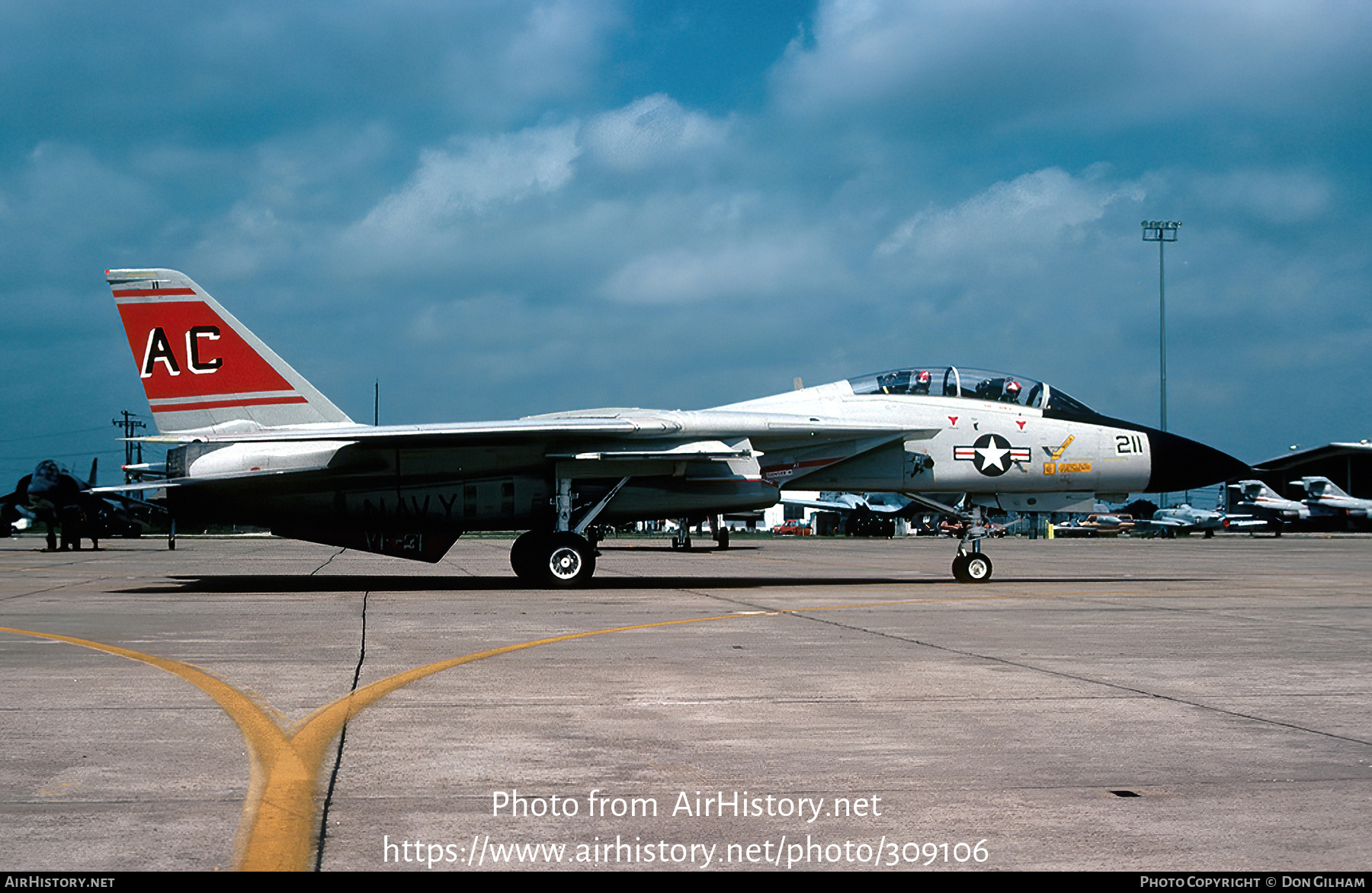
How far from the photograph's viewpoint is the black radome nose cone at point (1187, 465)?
1762 centimetres

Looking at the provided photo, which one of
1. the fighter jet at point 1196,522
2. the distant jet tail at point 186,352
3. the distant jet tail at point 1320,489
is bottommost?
the fighter jet at point 1196,522

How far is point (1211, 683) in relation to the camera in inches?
292

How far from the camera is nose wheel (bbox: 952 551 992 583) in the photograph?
17.9 m

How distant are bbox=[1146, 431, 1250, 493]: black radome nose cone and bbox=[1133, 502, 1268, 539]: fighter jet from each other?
47472 millimetres

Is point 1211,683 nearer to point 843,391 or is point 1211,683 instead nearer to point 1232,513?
point 843,391

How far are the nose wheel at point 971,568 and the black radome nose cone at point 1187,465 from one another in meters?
2.81

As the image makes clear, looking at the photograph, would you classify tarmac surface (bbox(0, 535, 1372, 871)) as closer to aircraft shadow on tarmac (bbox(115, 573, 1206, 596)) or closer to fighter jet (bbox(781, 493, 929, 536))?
aircraft shadow on tarmac (bbox(115, 573, 1206, 596))

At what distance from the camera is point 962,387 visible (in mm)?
17750

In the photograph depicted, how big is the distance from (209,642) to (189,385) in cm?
772

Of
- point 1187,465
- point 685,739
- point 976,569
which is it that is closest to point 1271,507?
point 1187,465

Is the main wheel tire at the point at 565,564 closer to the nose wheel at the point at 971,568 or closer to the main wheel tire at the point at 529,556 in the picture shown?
the main wheel tire at the point at 529,556

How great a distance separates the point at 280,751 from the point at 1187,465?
15.9 meters

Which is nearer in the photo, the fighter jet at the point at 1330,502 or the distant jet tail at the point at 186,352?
the distant jet tail at the point at 186,352

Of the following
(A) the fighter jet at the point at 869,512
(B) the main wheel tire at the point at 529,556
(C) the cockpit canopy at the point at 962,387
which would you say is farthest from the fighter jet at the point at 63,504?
(A) the fighter jet at the point at 869,512
